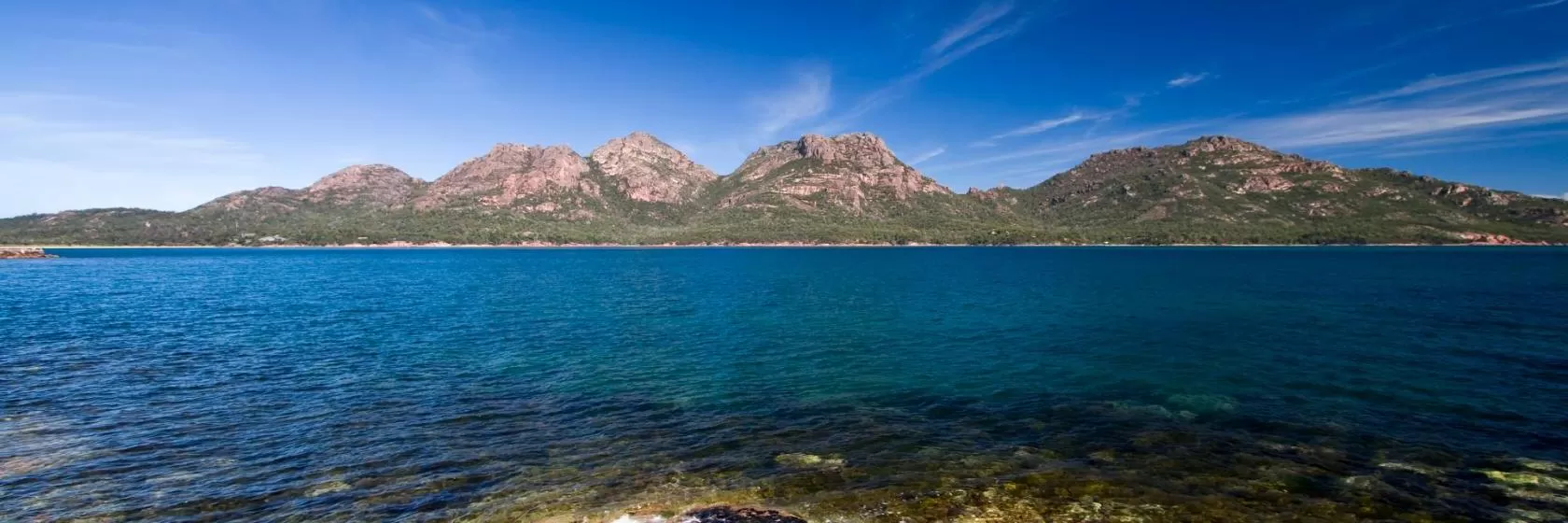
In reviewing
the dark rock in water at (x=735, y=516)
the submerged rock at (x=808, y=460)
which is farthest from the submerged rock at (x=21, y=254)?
the dark rock in water at (x=735, y=516)

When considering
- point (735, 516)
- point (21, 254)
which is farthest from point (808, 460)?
point (21, 254)

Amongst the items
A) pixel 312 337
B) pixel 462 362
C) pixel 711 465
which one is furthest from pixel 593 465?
pixel 312 337

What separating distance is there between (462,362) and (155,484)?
19068 millimetres

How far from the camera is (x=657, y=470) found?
19.0 meters

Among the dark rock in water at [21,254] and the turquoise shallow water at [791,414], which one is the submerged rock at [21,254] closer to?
the dark rock in water at [21,254]

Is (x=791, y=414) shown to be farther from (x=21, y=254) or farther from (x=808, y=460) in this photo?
(x=21, y=254)

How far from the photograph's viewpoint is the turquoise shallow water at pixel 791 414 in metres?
16.9

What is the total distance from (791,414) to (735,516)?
10869mm

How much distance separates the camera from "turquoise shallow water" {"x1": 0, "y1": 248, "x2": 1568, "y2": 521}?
666 inches

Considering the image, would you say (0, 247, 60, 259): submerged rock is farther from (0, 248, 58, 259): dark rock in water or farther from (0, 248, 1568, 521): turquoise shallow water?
(0, 248, 1568, 521): turquoise shallow water

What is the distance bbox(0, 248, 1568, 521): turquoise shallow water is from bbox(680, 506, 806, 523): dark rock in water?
104 centimetres

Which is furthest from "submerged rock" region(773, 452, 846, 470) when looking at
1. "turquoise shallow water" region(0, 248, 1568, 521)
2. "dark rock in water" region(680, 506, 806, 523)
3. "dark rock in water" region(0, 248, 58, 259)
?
"dark rock in water" region(0, 248, 58, 259)

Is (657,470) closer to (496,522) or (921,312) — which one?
(496,522)

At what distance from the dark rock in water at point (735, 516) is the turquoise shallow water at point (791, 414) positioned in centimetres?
104
